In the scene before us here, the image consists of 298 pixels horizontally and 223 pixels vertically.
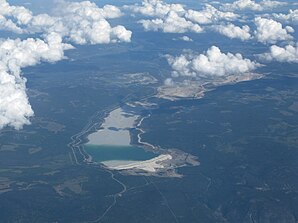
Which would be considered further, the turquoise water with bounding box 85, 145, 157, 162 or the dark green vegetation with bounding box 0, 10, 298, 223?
the turquoise water with bounding box 85, 145, 157, 162

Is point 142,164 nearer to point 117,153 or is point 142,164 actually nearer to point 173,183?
point 117,153

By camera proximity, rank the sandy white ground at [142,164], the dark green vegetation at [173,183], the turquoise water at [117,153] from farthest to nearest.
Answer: the turquoise water at [117,153] < the sandy white ground at [142,164] < the dark green vegetation at [173,183]

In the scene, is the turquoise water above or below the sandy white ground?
below

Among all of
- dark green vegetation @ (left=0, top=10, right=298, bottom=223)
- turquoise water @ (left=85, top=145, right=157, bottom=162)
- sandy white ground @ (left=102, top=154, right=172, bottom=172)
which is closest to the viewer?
dark green vegetation @ (left=0, top=10, right=298, bottom=223)

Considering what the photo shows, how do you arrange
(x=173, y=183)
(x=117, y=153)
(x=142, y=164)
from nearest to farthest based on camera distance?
(x=173, y=183)
(x=142, y=164)
(x=117, y=153)

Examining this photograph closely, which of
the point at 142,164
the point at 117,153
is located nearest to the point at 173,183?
the point at 142,164

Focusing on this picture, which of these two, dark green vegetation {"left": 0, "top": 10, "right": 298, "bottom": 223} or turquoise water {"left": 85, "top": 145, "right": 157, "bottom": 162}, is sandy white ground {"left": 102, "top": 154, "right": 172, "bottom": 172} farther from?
dark green vegetation {"left": 0, "top": 10, "right": 298, "bottom": 223}

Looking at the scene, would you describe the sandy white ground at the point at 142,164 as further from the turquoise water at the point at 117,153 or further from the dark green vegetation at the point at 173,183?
the dark green vegetation at the point at 173,183

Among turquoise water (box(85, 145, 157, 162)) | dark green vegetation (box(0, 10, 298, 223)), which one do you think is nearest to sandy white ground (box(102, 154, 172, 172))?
turquoise water (box(85, 145, 157, 162))

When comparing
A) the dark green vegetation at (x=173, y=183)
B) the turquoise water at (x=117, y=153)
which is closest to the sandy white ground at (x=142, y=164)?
the turquoise water at (x=117, y=153)

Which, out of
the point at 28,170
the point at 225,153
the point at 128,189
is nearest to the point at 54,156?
the point at 28,170
